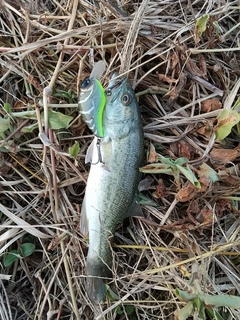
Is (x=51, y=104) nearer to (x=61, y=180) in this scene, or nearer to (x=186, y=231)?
(x=61, y=180)

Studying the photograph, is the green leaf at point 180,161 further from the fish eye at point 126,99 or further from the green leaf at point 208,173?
the fish eye at point 126,99

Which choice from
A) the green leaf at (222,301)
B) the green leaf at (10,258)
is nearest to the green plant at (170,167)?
the green leaf at (222,301)

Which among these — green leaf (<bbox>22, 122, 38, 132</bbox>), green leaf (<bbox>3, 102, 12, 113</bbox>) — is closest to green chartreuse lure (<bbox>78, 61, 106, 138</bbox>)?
green leaf (<bbox>22, 122, 38, 132</bbox>)

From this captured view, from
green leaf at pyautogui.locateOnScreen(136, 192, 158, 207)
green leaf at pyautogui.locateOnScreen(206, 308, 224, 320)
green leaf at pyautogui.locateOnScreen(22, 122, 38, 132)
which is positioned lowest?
green leaf at pyautogui.locateOnScreen(206, 308, 224, 320)

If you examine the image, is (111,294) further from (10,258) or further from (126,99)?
(126,99)

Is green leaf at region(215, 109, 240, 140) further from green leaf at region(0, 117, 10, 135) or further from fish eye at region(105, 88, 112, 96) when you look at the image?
green leaf at region(0, 117, 10, 135)

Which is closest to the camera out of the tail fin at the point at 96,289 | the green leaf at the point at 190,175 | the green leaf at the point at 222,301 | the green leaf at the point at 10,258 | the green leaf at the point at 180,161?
the green leaf at the point at 222,301

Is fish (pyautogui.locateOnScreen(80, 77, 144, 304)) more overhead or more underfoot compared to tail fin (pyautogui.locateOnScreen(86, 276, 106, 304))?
more overhead

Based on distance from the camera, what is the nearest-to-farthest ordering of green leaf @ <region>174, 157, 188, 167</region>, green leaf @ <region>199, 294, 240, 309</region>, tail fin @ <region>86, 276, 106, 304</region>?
1. green leaf @ <region>199, 294, 240, 309</region>
2. green leaf @ <region>174, 157, 188, 167</region>
3. tail fin @ <region>86, 276, 106, 304</region>

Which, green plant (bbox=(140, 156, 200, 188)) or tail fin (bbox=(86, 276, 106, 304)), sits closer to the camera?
green plant (bbox=(140, 156, 200, 188))
